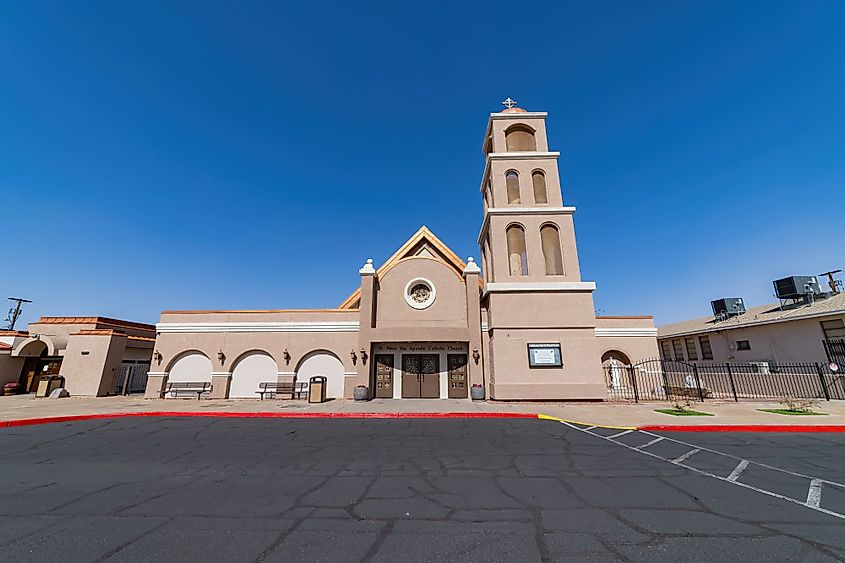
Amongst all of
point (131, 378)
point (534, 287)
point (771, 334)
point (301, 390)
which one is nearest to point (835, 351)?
point (771, 334)

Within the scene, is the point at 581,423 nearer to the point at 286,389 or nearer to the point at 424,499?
the point at 424,499

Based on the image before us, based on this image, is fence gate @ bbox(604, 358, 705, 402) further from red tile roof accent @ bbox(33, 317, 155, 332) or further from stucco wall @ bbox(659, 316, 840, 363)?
red tile roof accent @ bbox(33, 317, 155, 332)

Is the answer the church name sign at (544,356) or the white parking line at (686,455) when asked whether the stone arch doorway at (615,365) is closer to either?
the church name sign at (544,356)

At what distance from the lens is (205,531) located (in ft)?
12.0

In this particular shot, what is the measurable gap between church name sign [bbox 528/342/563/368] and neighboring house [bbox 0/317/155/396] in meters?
23.9

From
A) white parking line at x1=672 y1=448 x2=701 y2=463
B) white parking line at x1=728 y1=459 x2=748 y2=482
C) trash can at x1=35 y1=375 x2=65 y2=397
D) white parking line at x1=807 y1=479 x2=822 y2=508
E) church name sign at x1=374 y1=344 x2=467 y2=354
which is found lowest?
white parking line at x1=807 y1=479 x2=822 y2=508

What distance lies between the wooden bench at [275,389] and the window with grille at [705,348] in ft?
95.2

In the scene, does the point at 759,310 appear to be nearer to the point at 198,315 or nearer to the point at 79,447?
the point at 79,447

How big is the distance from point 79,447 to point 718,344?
3353cm

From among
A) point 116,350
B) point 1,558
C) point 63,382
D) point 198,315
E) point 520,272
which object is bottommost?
point 1,558

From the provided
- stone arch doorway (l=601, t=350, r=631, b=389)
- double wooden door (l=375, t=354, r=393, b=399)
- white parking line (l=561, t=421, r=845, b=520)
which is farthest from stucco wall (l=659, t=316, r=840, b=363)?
double wooden door (l=375, t=354, r=393, b=399)

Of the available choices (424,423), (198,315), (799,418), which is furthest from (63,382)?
(799,418)

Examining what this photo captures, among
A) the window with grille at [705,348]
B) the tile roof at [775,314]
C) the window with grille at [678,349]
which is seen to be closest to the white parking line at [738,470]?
the tile roof at [775,314]

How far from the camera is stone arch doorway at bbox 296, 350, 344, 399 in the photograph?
18.4 m
